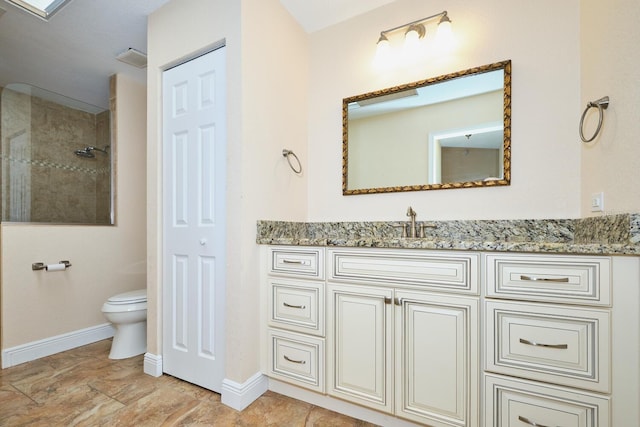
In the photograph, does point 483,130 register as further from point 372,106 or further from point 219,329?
point 219,329

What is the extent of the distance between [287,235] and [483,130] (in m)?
1.33

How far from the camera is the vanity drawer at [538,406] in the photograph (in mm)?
1007

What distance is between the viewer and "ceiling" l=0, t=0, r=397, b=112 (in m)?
1.95

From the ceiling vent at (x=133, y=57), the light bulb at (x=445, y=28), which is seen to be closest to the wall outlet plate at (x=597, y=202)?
the light bulb at (x=445, y=28)

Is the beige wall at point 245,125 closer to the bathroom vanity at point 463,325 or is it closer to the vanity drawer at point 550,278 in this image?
the bathroom vanity at point 463,325

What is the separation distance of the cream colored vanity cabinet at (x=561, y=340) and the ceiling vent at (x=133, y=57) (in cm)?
291

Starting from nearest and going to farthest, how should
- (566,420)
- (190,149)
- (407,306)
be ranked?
(566,420) < (407,306) < (190,149)

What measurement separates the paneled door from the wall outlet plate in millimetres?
1815

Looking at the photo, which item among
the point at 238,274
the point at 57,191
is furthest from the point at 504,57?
the point at 57,191

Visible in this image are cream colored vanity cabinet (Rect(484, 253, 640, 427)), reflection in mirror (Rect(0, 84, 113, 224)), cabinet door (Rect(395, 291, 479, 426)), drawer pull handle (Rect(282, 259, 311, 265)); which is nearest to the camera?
cream colored vanity cabinet (Rect(484, 253, 640, 427))

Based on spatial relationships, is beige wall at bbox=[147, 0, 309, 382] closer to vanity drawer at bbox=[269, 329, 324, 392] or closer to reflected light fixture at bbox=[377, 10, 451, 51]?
vanity drawer at bbox=[269, 329, 324, 392]

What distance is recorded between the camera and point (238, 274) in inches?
62.7

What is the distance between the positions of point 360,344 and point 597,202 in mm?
1240

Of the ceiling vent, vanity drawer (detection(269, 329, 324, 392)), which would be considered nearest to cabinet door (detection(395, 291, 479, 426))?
vanity drawer (detection(269, 329, 324, 392))
